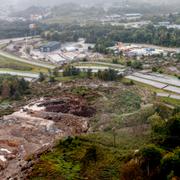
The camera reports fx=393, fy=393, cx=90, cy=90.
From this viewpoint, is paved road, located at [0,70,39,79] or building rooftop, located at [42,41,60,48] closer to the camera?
paved road, located at [0,70,39,79]

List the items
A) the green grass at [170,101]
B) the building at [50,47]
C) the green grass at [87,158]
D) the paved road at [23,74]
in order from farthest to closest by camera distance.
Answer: the building at [50,47] < the paved road at [23,74] < the green grass at [170,101] < the green grass at [87,158]

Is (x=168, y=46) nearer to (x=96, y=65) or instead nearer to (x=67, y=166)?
(x=96, y=65)

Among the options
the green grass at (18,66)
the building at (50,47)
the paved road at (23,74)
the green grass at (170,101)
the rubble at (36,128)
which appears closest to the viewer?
the rubble at (36,128)

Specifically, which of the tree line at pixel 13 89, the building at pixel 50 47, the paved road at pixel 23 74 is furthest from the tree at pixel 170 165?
the building at pixel 50 47

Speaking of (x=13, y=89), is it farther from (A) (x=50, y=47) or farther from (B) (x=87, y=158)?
(A) (x=50, y=47)

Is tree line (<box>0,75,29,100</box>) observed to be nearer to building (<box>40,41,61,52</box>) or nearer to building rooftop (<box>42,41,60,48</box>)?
building (<box>40,41,61,52</box>)

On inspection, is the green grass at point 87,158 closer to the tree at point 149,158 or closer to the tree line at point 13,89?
the tree at point 149,158

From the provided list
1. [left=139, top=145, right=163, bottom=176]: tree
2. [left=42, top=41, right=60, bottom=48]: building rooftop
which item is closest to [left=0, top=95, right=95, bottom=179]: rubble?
[left=139, top=145, right=163, bottom=176]: tree

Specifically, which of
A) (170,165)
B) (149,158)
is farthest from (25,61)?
(170,165)

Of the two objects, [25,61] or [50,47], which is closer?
[25,61]
